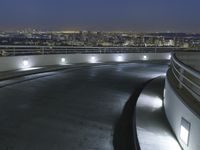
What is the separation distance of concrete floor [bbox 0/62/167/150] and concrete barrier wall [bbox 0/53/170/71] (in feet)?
10.8

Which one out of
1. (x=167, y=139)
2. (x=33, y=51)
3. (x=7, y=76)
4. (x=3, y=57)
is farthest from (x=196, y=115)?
(x=33, y=51)

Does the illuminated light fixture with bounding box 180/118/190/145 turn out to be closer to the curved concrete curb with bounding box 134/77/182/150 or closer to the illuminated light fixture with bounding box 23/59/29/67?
the curved concrete curb with bounding box 134/77/182/150

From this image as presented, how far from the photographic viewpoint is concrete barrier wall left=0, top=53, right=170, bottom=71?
1436cm

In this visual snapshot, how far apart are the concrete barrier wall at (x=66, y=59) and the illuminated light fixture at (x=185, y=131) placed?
11071 mm

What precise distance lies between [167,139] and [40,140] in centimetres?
242

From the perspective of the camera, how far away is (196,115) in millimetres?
4164

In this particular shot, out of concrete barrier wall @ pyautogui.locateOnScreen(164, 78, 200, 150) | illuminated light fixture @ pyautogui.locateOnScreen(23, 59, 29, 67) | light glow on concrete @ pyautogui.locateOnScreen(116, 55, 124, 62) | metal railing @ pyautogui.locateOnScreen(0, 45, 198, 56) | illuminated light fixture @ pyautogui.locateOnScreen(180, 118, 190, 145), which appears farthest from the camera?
light glow on concrete @ pyautogui.locateOnScreen(116, 55, 124, 62)

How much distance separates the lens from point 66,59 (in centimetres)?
1891

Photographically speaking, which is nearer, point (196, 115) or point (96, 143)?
point (196, 115)

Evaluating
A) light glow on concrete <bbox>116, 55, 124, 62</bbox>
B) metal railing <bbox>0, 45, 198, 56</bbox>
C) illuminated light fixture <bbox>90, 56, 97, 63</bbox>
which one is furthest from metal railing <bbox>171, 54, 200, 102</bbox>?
light glow on concrete <bbox>116, 55, 124, 62</bbox>

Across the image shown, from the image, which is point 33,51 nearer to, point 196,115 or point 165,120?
point 165,120

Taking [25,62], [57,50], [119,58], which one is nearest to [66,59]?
[57,50]

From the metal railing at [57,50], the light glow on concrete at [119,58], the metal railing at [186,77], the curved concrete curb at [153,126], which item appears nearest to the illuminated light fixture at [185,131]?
the curved concrete curb at [153,126]

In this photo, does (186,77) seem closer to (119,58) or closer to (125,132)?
(125,132)
